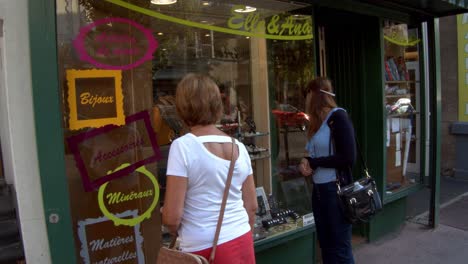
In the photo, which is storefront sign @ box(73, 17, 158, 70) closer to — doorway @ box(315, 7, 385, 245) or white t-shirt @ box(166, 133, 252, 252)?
white t-shirt @ box(166, 133, 252, 252)

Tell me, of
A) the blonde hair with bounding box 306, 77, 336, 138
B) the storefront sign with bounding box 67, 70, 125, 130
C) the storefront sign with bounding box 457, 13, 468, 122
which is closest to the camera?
the storefront sign with bounding box 67, 70, 125, 130

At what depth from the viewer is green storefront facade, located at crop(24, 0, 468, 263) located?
2.98 m

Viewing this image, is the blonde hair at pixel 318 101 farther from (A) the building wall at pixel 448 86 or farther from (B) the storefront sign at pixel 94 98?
(A) the building wall at pixel 448 86

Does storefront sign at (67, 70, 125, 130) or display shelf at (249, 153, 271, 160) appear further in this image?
display shelf at (249, 153, 271, 160)

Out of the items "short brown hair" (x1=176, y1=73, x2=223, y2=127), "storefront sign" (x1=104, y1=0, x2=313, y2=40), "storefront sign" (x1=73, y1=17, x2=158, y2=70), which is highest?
"storefront sign" (x1=104, y1=0, x2=313, y2=40)

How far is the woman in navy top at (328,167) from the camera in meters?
2.93

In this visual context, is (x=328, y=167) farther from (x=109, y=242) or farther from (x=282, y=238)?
(x=109, y=242)

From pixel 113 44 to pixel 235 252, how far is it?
66.5 inches

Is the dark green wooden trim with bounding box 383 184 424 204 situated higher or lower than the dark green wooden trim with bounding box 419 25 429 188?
lower

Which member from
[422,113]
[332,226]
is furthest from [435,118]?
[332,226]

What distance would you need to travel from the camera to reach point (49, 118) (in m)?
2.31

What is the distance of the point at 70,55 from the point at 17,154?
73cm

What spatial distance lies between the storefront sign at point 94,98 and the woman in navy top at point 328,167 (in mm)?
1359

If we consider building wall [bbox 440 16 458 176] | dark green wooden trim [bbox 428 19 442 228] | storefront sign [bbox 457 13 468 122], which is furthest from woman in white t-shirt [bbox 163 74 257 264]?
building wall [bbox 440 16 458 176]
